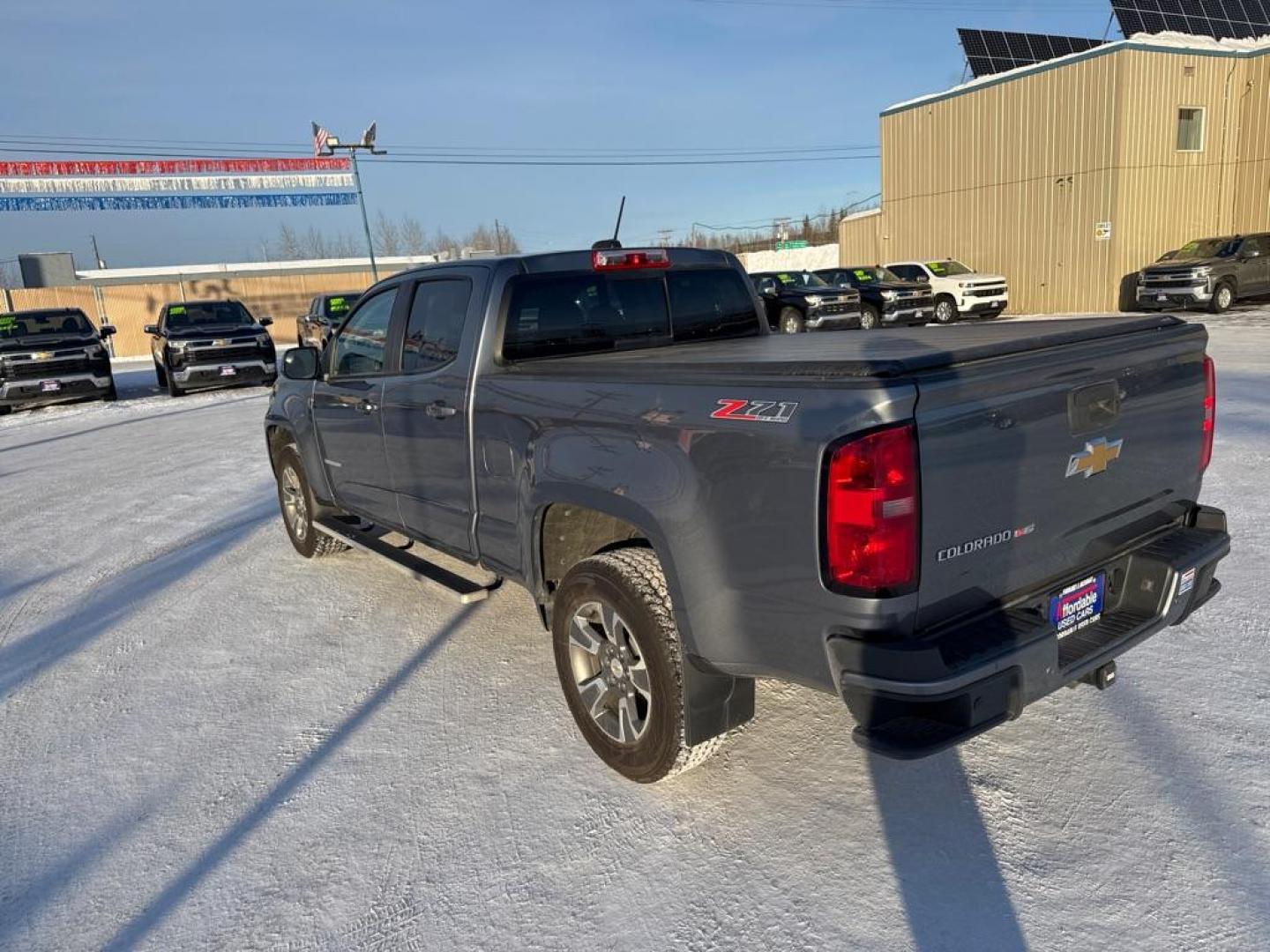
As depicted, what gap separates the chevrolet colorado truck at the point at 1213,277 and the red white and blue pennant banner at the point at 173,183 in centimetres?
3274

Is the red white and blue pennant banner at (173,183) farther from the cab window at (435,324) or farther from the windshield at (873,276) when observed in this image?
the cab window at (435,324)

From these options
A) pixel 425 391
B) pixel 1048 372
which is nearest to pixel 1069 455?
pixel 1048 372

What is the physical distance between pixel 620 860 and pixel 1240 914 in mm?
1717

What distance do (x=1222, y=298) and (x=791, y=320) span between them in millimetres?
9606

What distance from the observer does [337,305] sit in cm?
2097

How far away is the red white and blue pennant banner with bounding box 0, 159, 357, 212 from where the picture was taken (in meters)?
37.3

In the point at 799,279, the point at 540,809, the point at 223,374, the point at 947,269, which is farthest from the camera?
the point at 947,269

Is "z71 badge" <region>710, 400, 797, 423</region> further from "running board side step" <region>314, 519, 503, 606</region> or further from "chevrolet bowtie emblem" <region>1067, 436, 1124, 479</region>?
"running board side step" <region>314, 519, 503, 606</region>

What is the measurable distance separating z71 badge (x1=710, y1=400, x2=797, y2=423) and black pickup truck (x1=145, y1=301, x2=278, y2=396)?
1548 cm

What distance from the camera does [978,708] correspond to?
2.30 m

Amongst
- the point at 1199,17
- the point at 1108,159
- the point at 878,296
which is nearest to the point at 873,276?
the point at 878,296

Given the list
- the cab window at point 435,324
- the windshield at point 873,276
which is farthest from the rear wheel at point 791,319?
the cab window at point 435,324

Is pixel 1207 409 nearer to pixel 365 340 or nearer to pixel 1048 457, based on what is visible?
pixel 1048 457

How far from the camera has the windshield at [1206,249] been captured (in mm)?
19891
